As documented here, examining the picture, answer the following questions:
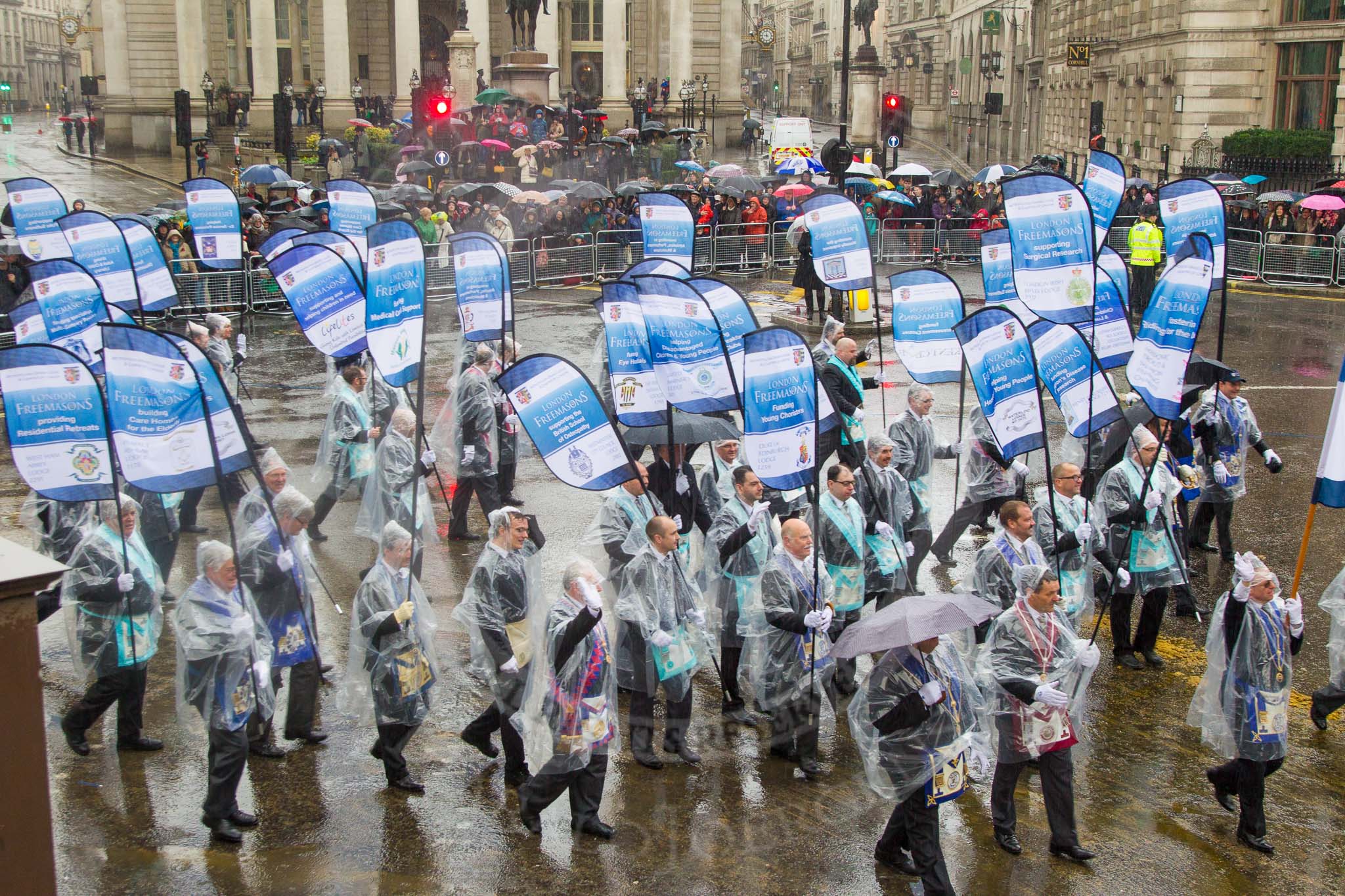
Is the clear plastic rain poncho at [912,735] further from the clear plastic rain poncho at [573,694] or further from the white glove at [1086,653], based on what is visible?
the clear plastic rain poncho at [573,694]

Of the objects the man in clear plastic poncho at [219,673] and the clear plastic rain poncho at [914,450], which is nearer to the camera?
the man in clear plastic poncho at [219,673]

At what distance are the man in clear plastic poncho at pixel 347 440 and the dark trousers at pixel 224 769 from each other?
4587 mm

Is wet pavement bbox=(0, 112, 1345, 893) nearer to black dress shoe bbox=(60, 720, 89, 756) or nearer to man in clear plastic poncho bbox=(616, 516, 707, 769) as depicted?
black dress shoe bbox=(60, 720, 89, 756)

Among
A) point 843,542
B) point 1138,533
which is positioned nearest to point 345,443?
point 843,542

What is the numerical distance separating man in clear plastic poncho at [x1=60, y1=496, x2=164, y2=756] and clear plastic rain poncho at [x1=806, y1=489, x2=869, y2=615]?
13.6 ft

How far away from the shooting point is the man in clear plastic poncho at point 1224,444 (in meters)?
11.3

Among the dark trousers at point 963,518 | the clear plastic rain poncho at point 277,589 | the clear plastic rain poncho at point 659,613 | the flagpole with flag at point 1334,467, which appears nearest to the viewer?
the flagpole with flag at point 1334,467

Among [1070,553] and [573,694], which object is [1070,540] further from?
[573,694]

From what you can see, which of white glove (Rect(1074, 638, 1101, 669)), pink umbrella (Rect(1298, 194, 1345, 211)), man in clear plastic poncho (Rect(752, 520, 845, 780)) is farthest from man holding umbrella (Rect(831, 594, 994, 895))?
pink umbrella (Rect(1298, 194, 1345, 211))

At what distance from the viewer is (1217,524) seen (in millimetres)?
11719

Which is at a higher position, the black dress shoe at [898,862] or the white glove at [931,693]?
the white glove at [931,693]

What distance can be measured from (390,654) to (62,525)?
2742 millimetres

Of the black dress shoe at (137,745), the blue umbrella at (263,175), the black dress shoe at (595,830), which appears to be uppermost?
the blue umbrella at (263,175)

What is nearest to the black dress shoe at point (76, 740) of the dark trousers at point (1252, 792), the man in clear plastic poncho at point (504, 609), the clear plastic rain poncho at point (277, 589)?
the clear plastic rain poncho at point (277, 589)
